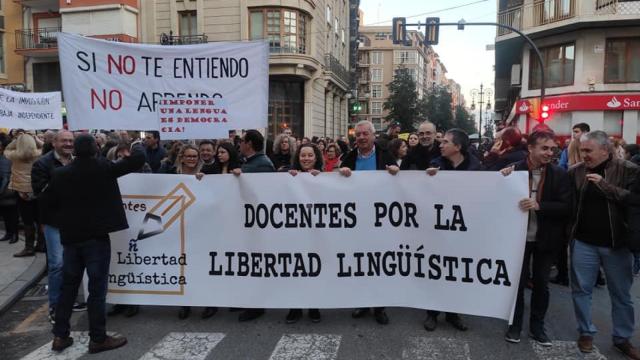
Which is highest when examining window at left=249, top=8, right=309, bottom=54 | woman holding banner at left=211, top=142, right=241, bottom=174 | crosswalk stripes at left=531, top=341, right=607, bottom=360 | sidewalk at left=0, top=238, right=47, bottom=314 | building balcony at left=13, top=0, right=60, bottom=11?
building balcony at left=13, top=0, right=60, bottom=11

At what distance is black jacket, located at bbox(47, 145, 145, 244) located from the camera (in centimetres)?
435

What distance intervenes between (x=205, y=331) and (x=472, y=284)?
8.26 ft

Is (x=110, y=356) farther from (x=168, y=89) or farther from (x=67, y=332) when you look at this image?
(x=168, y=89)

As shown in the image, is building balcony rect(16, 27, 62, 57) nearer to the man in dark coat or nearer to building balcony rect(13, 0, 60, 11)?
building balcony rect(13, 0, 60, 11)

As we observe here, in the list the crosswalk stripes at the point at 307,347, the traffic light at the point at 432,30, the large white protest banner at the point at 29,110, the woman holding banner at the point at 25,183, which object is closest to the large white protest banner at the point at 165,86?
the crosswalk stripes at the point at 307,347

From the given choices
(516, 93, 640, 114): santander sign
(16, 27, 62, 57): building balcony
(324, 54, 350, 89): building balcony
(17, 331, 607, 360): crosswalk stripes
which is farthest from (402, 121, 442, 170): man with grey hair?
(324, 54, 350, 89): building balcony

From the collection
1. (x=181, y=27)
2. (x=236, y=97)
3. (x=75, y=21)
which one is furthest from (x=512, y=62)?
(x=236, y=97)

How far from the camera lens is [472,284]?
4820 millimetres

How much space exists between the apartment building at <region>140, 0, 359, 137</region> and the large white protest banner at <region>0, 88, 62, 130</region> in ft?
54.9

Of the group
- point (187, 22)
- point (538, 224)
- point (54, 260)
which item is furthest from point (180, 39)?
point (538, 224)

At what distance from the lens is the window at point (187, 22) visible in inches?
1139

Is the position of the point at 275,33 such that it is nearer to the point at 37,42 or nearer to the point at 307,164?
the point at 37,42

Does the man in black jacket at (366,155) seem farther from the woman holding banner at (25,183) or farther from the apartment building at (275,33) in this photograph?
the apartment building at (275,33)

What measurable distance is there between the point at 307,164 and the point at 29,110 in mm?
8085
